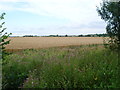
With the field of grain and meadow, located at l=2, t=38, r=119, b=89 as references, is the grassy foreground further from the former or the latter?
the field of grain

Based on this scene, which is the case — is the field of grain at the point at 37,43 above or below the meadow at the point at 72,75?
above

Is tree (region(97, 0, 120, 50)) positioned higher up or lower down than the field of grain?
higher up

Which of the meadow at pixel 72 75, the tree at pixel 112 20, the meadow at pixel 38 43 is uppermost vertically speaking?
the tree at pixel 112 20

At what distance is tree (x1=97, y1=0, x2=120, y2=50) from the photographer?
8430 millimetres

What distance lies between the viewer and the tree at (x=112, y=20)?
27.7ft

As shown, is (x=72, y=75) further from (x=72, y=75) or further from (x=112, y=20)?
(x=112, y=20)

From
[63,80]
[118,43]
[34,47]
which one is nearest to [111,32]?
[118,43]

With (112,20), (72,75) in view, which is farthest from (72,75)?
(112,20)

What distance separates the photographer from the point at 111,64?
21.0 feet

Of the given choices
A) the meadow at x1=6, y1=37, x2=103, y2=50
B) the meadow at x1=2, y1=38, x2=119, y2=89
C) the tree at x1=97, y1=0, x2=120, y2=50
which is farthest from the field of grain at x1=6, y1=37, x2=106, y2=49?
the meadow at x1=2, y1=38, x2=119, y2=89

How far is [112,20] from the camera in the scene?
28.7 feet

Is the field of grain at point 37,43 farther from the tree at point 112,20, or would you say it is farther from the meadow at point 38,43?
the tree at point 112,20

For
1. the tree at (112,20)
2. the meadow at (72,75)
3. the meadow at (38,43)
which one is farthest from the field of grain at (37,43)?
the meadow at (72,75)

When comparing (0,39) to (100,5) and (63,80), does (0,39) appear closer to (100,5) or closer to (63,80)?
(63,80)
